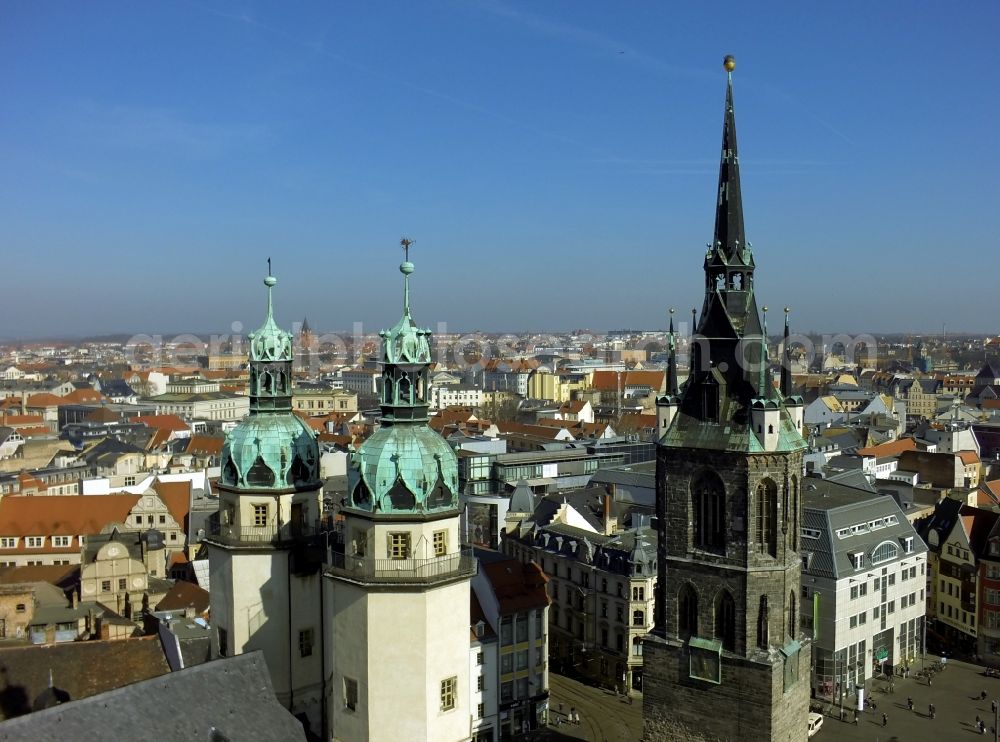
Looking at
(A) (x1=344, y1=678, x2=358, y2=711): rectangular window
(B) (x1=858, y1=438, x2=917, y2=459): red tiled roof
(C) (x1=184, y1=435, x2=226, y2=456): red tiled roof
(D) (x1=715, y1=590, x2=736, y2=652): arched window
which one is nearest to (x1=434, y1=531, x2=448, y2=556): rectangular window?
(A) (x1=344, y1=678, x2=358, y2=711): rectangular window

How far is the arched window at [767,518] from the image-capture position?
38438 mm

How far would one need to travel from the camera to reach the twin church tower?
35750 millimetres

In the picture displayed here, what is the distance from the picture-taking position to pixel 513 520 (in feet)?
290

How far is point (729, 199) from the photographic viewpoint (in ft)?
135

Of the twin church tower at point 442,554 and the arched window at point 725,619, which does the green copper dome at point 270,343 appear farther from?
the arched window at point 725,619

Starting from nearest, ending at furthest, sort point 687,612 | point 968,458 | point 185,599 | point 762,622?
point 762,622, point 687,612, point 185,599, point 968,458

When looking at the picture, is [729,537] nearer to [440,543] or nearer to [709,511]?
[709,511]

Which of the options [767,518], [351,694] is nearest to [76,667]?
[351,694]

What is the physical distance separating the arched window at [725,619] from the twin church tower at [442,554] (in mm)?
68

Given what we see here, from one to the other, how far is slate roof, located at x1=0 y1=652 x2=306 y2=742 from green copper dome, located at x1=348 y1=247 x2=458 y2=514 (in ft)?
23.5

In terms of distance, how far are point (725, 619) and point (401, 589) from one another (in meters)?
13.3

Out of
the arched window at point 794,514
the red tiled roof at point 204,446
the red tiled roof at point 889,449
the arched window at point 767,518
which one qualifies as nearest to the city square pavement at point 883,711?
the arched window at point 794,514

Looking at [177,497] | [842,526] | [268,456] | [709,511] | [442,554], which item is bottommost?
[177,497]

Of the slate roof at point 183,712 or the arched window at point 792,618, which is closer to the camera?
the slate roof at point 183,712
